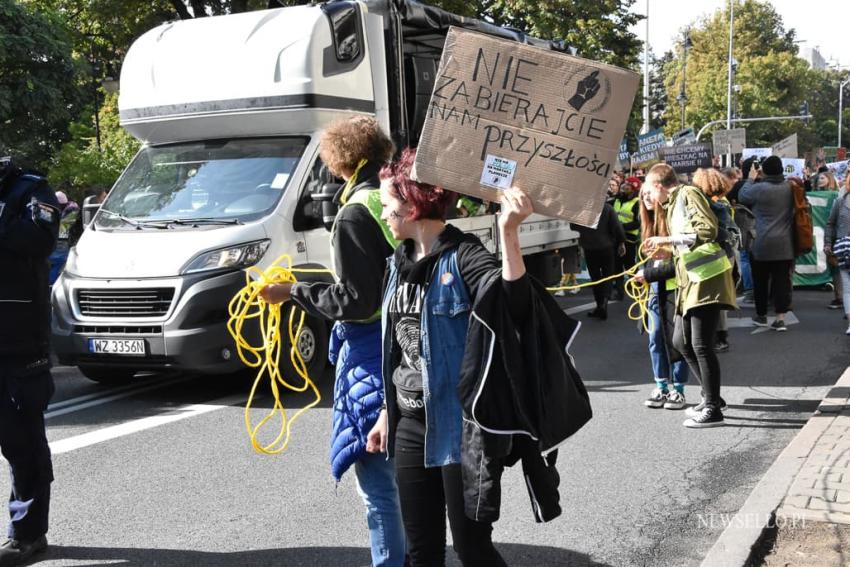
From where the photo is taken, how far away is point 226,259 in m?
7.28

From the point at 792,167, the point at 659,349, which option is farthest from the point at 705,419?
the point at 792,167

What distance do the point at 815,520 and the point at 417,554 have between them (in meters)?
2.28

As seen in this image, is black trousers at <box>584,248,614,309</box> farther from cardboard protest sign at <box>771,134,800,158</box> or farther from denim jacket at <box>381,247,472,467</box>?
cardboard protest sign at <box>771,134,800,158</box>

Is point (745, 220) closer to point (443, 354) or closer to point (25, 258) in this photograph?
point (25, 258)

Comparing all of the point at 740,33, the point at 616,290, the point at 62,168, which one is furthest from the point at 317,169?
the point at 740,33

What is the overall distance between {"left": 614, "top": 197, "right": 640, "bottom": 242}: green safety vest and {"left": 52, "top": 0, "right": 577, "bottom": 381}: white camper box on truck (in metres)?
5.87

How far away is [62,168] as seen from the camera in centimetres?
2173

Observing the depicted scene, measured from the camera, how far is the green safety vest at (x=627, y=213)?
13.8m

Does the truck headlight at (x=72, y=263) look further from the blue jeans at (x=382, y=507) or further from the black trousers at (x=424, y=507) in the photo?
the black trousers at (x=424, y=507)

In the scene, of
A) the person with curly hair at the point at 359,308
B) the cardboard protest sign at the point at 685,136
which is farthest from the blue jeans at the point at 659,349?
the cardboard protest sign at the point at 685,136

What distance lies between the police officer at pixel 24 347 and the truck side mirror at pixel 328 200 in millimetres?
2622

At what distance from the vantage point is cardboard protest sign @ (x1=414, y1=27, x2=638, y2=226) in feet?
9.35

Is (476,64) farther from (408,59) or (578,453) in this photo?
(408,59)

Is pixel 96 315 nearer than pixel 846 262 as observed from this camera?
No
